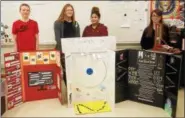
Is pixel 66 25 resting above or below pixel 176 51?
above

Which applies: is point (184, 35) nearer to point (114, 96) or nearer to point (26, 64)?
point (114, 96)

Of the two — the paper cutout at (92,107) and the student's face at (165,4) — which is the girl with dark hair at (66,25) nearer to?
the paper cutout at (92,107)

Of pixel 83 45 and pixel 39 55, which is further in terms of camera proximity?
pixel 39 55

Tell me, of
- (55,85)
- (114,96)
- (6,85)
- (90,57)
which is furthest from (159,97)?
(6,85)

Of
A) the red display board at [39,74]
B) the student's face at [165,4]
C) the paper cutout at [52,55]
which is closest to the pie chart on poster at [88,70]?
the red display board at [39,74]

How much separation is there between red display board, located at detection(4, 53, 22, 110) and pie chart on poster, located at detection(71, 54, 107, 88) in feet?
2.33

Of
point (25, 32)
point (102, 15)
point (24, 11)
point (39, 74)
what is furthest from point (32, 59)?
point (102, 15)

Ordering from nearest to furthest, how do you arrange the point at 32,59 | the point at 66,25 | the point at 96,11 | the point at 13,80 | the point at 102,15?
A: the point at 13,80 → the point at 32,59 → the point at 66,25 → the point at 96,11 → the point at 102,15

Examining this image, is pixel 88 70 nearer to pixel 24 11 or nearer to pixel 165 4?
pixel 24 11

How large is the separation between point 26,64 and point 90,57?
0.84 m

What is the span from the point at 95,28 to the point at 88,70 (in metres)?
0.94

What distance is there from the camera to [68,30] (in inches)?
132

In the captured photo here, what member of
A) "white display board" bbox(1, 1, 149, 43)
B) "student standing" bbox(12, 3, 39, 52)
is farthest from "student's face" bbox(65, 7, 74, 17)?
"student standing" bbox(12, 3, 39, 52)

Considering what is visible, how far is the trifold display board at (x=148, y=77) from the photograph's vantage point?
101 inches
